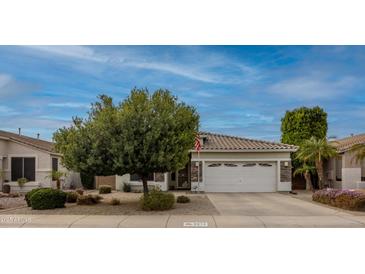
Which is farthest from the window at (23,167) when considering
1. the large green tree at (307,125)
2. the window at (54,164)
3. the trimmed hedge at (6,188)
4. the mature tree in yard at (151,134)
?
the large green tree at (307,125)

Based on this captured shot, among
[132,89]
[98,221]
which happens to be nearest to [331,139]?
[132,89]

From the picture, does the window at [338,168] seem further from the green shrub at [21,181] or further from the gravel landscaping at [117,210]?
the green shrub at [21,181]

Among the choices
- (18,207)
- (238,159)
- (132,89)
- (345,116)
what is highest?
(132,89)

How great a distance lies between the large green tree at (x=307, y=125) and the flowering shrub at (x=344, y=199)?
12.4m

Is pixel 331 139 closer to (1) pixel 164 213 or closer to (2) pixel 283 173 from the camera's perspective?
(2) pixel 283 173

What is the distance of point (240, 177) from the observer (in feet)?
81.8

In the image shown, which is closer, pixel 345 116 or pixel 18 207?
pixel 345 116

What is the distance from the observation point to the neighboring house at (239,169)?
81.7 feet

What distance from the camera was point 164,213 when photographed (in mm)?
14898

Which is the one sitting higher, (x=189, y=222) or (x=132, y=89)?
(x=132, y=89)

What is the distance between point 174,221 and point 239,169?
1247 cm

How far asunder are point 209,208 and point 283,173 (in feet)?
33.6

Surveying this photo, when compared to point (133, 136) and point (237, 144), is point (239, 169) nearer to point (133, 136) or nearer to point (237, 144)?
point (237, 144)
